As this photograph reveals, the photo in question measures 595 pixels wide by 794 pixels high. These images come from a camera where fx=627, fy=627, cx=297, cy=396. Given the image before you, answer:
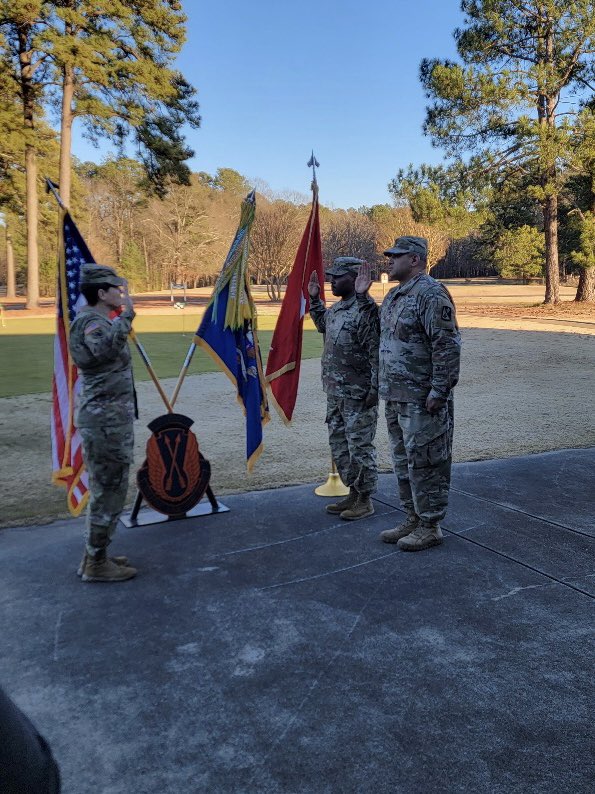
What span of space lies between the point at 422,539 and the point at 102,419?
2.18m

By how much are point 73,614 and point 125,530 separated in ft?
4.15

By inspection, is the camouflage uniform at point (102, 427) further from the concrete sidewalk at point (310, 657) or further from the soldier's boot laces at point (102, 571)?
the concrete sidewalk at point (310, 657)

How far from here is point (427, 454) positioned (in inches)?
163

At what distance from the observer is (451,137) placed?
26.7 meters

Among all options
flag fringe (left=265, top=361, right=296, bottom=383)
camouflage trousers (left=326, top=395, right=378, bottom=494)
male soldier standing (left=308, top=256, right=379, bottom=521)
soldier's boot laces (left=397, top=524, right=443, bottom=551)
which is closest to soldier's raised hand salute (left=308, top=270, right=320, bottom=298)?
male soldier standing (left=308, top=256, right=379, bottom=521)

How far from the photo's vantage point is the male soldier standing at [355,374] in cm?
474

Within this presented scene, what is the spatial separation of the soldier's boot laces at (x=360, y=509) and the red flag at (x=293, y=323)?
1.04m

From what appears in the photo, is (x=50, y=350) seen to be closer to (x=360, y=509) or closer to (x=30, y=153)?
(x=360, y=509)

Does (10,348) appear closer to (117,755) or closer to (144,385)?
(144,385)

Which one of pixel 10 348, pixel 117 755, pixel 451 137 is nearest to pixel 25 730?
pixel 117 755

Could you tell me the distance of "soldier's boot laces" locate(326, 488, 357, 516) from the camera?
4.89 meters

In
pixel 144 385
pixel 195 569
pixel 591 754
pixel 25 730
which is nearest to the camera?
pixel 25 730

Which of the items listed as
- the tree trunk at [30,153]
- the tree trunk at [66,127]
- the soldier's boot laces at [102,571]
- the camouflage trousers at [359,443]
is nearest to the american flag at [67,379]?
the soldier's boot laces at [102,571]

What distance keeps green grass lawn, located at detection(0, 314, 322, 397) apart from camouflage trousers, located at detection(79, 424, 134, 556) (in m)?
Answer: 7.35
